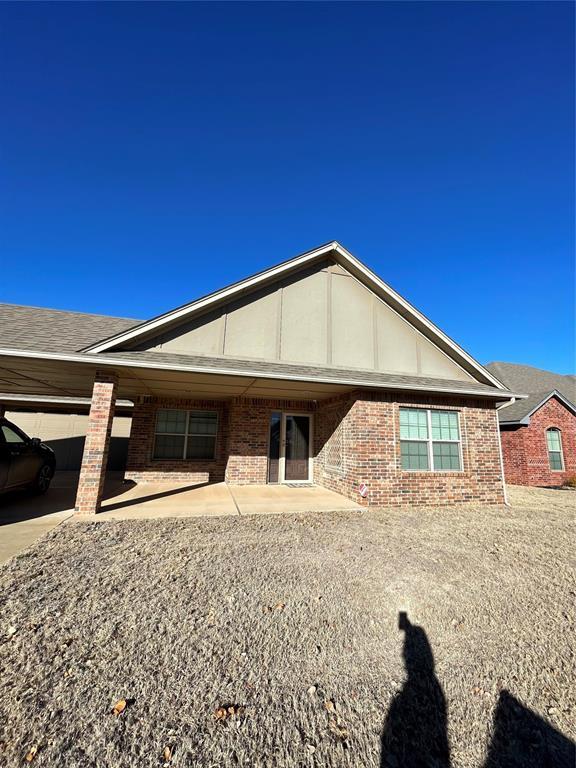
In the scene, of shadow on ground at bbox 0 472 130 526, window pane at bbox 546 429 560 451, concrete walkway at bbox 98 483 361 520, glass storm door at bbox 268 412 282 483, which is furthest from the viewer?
window pane at bbox 546 429 560 451

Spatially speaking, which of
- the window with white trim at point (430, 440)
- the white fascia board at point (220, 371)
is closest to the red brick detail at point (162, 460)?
the white fascia board at point (220, 371)

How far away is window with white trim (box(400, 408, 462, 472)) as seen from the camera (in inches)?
353

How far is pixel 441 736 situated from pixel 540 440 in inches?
661

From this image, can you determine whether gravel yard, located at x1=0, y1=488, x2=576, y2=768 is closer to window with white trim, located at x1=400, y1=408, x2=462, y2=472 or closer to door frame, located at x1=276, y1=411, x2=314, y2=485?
window with white trim, located at x1=400, y1=408, x2=462, y2=472

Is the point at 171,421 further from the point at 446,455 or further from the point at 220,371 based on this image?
the point at 446,455

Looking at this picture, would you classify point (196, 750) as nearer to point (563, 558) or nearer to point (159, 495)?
point (563, 558)

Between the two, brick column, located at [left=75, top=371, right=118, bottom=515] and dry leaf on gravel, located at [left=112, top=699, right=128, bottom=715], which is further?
brick column, located at [left=75, top=371, right=118, bottom=515]

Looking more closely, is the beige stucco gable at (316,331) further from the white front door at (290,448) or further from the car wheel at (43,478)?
the car wheel at (43,478)

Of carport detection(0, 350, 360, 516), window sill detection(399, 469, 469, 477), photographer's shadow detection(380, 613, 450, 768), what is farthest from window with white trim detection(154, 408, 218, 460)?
photographer's shadow detection(380, 613, 450, 768)

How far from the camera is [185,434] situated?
11.5 meters

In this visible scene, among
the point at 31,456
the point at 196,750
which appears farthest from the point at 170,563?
the point at 31,456

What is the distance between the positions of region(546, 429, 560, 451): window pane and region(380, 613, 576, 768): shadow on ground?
54.9 feet

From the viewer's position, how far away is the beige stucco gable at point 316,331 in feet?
26.7

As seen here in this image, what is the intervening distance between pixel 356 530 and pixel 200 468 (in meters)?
6.73
